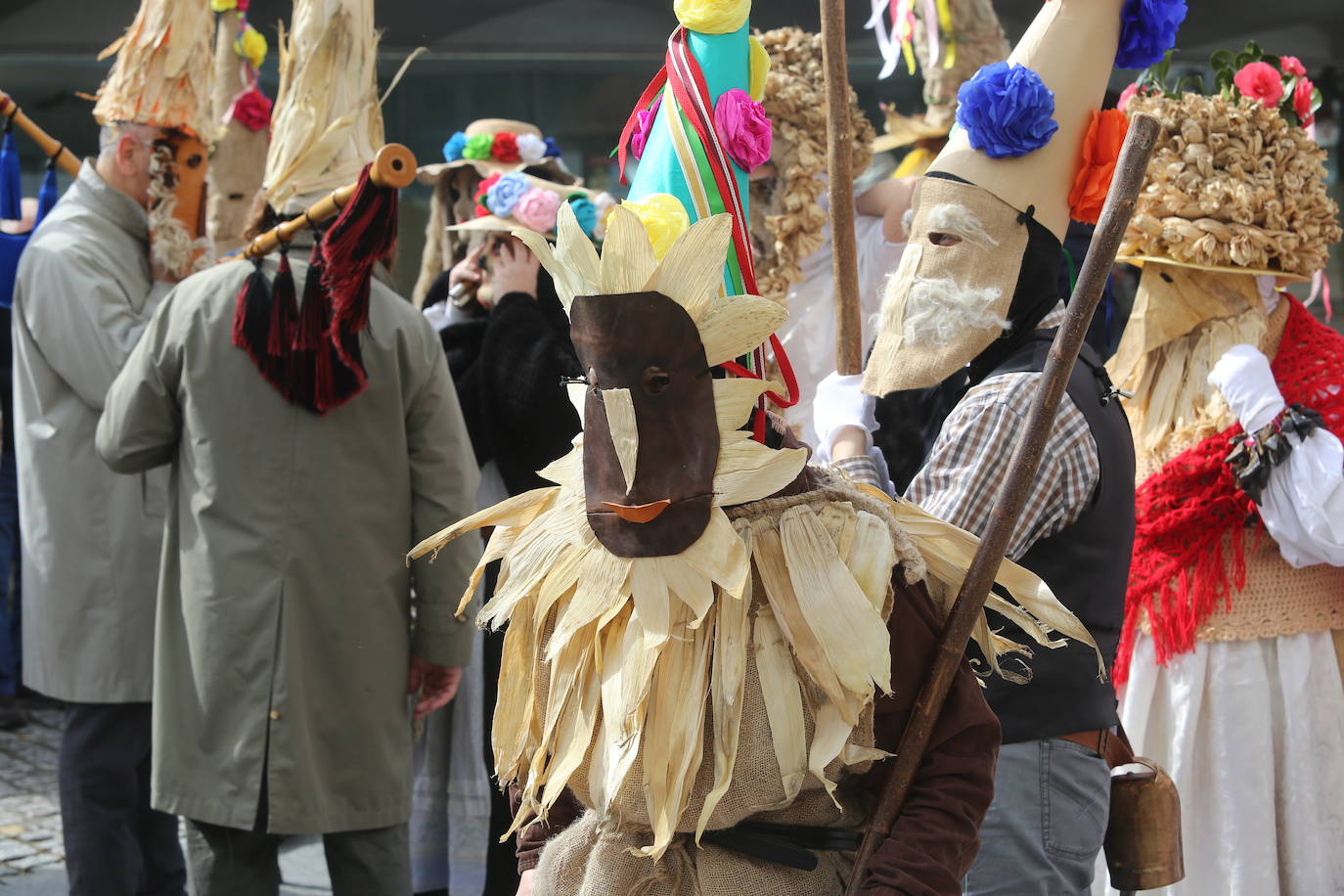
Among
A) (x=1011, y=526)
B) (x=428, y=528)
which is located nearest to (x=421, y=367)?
(x=428, y=528)

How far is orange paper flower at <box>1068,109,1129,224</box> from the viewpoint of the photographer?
2.38 metres

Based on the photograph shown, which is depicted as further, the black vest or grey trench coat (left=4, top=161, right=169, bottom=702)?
grey trench coat (left=4, top=161, right=169, bottom=702)

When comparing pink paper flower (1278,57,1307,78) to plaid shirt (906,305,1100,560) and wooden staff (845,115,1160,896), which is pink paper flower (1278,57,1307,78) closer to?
plaid shirt (906,305,1100,560)

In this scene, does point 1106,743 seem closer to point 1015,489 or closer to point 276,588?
point 1015,489

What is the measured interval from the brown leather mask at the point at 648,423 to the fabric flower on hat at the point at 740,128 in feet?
0.95

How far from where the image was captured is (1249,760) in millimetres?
3383

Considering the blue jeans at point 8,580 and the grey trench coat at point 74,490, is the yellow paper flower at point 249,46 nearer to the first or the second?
the grey trench coat at point 74,490

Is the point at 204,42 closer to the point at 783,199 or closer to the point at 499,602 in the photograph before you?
the point at 783,199

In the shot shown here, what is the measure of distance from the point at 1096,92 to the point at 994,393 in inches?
23.8

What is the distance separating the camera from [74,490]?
3.73 meters

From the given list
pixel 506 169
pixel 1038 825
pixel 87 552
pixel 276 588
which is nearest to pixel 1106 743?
pixel 1038 825

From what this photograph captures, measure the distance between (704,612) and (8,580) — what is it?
4.98 m

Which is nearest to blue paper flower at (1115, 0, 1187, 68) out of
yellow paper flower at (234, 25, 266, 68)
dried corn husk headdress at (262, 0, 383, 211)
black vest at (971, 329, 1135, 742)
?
black vest at (971, 329, 1135, 742)

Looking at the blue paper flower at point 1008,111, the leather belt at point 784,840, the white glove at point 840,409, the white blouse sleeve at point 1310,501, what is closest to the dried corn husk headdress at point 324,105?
the white glove at point 840,409
